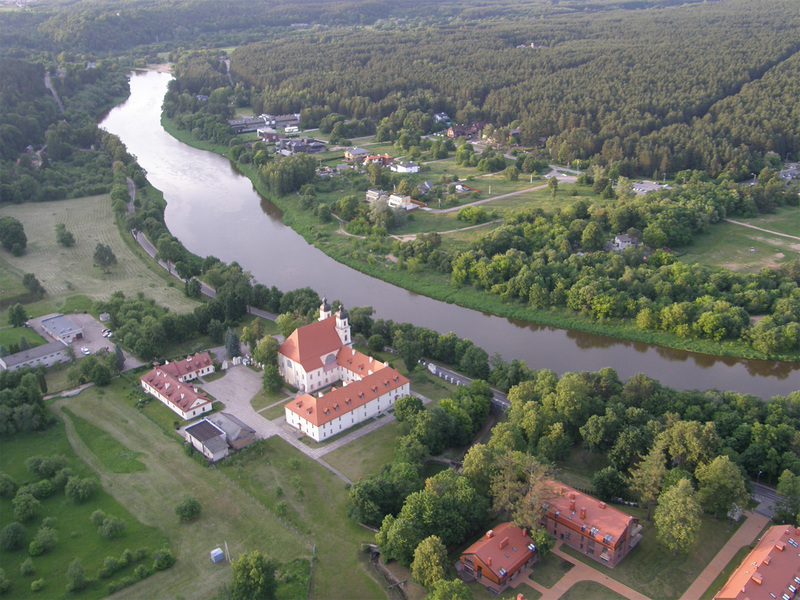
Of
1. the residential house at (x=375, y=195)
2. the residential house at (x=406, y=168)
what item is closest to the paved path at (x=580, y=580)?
the residential house at (x=375, y=195)

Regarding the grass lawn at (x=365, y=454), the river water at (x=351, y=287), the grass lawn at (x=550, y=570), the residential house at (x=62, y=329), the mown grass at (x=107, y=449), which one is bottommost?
the river water at (x=351, y=287)

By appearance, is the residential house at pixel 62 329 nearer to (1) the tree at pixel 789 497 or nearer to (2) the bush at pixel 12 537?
(2) the bush at pixel 12 537

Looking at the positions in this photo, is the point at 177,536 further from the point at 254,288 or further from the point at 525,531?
the point at 254,288

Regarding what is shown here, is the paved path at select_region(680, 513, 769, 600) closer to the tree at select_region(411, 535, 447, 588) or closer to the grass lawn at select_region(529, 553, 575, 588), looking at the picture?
the grass lawn at select_region(529, 553, 575, 588)

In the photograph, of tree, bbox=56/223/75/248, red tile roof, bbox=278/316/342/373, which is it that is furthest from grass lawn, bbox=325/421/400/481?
tree, bbox=56/223/75/248

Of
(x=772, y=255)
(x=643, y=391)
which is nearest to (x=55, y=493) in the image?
(x=643, y=391)

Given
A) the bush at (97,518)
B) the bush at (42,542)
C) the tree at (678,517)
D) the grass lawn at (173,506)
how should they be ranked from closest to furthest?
the tree at (678,517), the grass lawn at (173,506), the bush at (42,542), the bush at (97,518)
